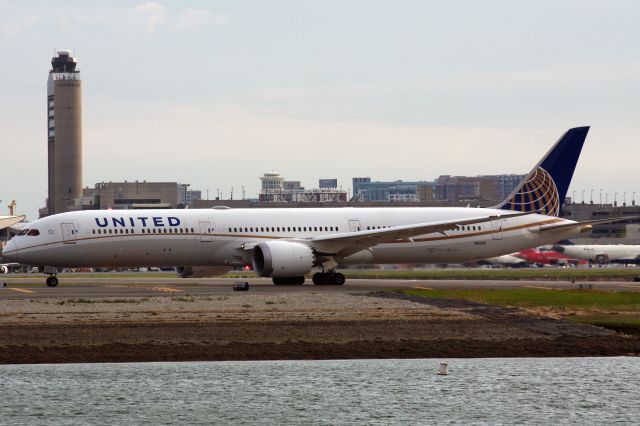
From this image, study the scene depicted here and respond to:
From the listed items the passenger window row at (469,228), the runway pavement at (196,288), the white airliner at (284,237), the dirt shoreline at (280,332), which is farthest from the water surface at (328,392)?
the passenger window row at (469,228)

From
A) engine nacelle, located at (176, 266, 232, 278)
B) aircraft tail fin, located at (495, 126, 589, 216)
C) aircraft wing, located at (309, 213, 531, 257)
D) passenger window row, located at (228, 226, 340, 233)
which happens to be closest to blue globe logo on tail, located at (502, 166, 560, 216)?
aircraft tail fin, located at (495, 126, 589, 216)

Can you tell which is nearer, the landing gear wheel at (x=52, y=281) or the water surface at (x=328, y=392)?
the water surface at (x=328, y=392)

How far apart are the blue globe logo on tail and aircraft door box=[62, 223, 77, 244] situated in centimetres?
2559

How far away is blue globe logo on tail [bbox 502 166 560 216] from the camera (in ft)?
227

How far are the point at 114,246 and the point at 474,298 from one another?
1966 centimetres

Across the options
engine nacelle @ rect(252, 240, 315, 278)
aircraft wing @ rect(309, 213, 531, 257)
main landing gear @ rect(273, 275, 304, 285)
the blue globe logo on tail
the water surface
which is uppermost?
the blue globe logo on tail

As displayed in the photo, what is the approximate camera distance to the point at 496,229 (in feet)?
219

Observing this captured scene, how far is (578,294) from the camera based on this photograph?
53.4 m

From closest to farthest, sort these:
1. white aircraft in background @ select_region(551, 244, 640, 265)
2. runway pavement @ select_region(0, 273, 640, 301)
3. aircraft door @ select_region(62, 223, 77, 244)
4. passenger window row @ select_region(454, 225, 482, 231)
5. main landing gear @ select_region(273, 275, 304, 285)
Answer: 1. runway pavement @ select_region(0, 273, 640, 301)
2. aircraft door @ select_region(62, 223, 77, 244)
3. main landing gear @ select_region(273, 275, 304, 285)
4. passenger window row @ select_region(454, 225, 482, 231)
5. white aircraft in background @ select_region(551, 244, 640, 265)

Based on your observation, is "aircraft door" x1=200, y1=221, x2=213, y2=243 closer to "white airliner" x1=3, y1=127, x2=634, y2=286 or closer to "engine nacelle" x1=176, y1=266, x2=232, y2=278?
"white airliner" x1=3, y1=127, x2=634, y2=286

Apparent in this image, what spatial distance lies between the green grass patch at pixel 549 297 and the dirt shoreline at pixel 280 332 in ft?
8.58

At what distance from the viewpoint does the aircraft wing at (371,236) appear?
61094 millimetres

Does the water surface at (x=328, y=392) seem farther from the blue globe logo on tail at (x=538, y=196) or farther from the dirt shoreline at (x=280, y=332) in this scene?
the blue globe logo on tail at (x=538, y=196)

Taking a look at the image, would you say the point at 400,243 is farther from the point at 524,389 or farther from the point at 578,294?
the point at 524,389
